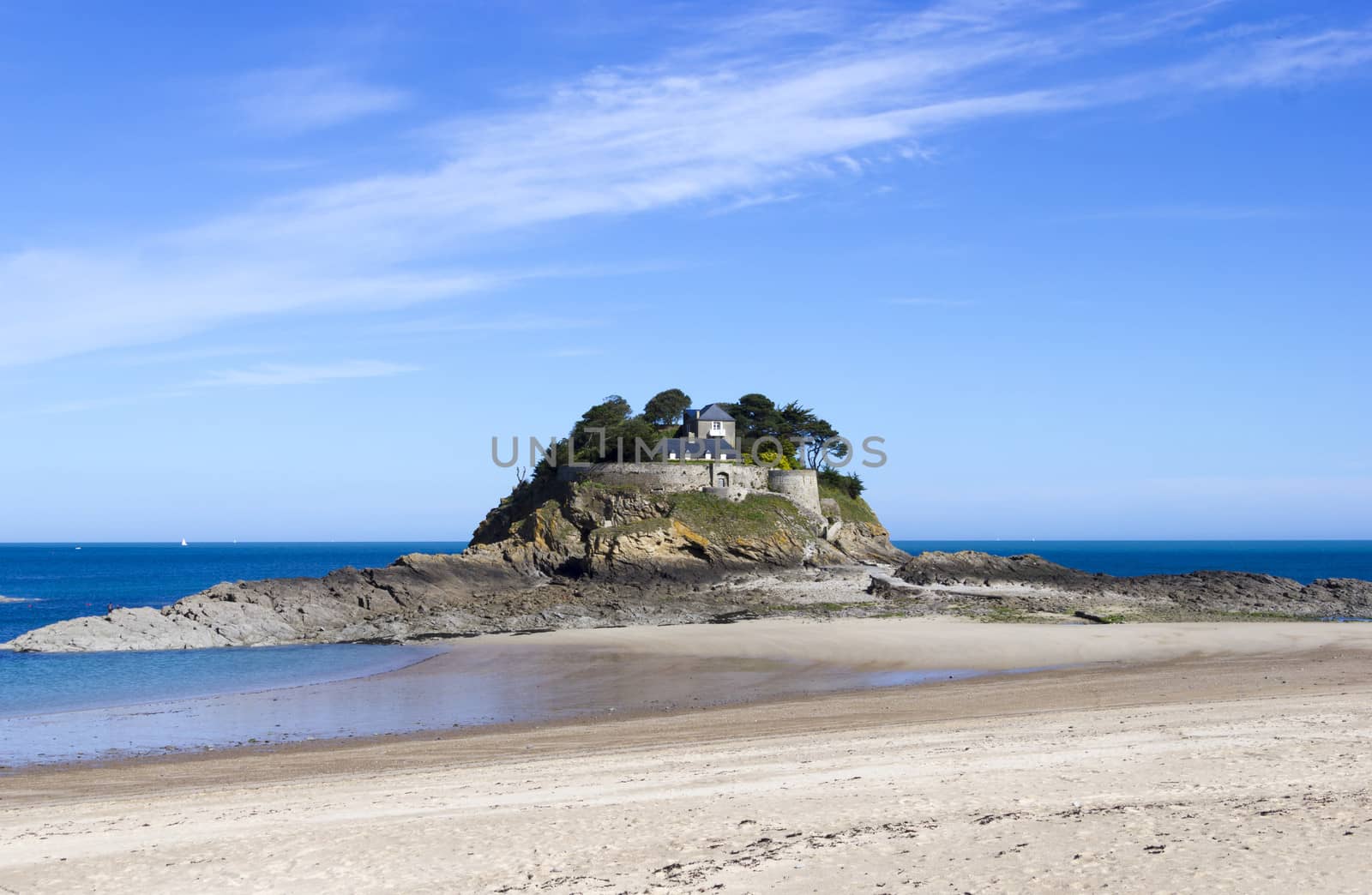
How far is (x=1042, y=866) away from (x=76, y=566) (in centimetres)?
11937

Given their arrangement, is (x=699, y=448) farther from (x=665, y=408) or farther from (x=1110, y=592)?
(x=1110, y=592)

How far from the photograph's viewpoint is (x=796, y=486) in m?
50.5

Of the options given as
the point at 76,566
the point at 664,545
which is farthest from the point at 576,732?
the point at 76,566

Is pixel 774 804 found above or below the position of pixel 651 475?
below

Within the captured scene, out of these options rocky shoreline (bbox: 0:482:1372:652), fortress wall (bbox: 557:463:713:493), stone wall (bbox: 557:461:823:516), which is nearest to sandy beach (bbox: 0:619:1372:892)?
rocky shoreline (bbox: 0:482:1372:652)

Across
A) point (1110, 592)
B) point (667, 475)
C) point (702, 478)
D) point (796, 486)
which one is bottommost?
point (1110, 592)

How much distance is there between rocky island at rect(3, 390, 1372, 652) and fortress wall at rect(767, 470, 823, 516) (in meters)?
0.08

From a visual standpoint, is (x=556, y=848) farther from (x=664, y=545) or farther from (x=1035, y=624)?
(x=664, y=545)

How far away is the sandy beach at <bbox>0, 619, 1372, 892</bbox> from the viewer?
785cm

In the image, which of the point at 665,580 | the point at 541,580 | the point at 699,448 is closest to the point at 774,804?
the point at 665,580

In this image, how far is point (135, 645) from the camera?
31.3 m

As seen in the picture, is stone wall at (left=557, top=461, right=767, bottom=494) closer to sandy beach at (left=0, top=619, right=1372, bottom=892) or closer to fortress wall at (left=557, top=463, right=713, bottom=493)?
fortress wall at (left=557, top=463, right=713, bottom=493)

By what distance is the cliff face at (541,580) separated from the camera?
3306cm

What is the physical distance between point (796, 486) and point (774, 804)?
4055cm
